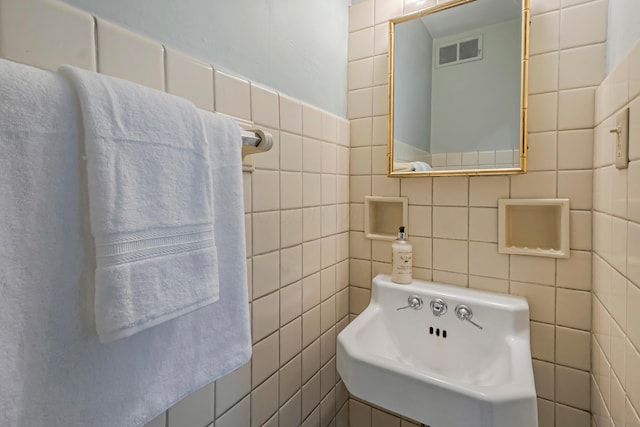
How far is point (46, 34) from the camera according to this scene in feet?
1.56

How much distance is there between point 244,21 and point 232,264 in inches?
25.0

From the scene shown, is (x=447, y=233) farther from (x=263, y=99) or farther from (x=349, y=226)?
(x=263, y=99)

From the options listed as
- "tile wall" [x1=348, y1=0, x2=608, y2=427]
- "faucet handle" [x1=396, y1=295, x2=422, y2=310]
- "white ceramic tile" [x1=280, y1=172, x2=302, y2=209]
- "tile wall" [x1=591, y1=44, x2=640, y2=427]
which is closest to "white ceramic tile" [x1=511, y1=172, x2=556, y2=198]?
"tile wall" [x1=348, y1=0, x2=608, y2=427]

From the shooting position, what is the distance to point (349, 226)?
1.33m

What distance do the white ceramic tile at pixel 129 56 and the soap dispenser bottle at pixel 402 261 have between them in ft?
2.93

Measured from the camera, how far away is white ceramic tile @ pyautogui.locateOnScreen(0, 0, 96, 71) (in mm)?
443

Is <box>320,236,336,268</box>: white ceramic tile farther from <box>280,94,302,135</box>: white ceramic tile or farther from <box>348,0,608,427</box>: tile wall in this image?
<box>280,94,302,135</box>: white ceramic tile

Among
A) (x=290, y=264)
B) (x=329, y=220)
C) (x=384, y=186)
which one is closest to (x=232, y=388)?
(x=290, y=264)

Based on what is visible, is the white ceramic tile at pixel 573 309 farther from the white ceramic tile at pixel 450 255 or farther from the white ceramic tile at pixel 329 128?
the white ceramic tile at pixel 329 128

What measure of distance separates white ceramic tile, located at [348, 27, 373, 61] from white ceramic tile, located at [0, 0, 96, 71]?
982mm

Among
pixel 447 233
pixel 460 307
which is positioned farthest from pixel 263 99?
pixel 460 307

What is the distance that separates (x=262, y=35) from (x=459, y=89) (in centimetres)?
69

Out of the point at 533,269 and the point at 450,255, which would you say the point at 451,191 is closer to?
the point at 450,255

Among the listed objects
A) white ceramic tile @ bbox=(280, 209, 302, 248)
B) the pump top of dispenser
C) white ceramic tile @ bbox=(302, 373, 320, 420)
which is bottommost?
white ceramic tile @ bbox=(302, 373, 320, 420)
